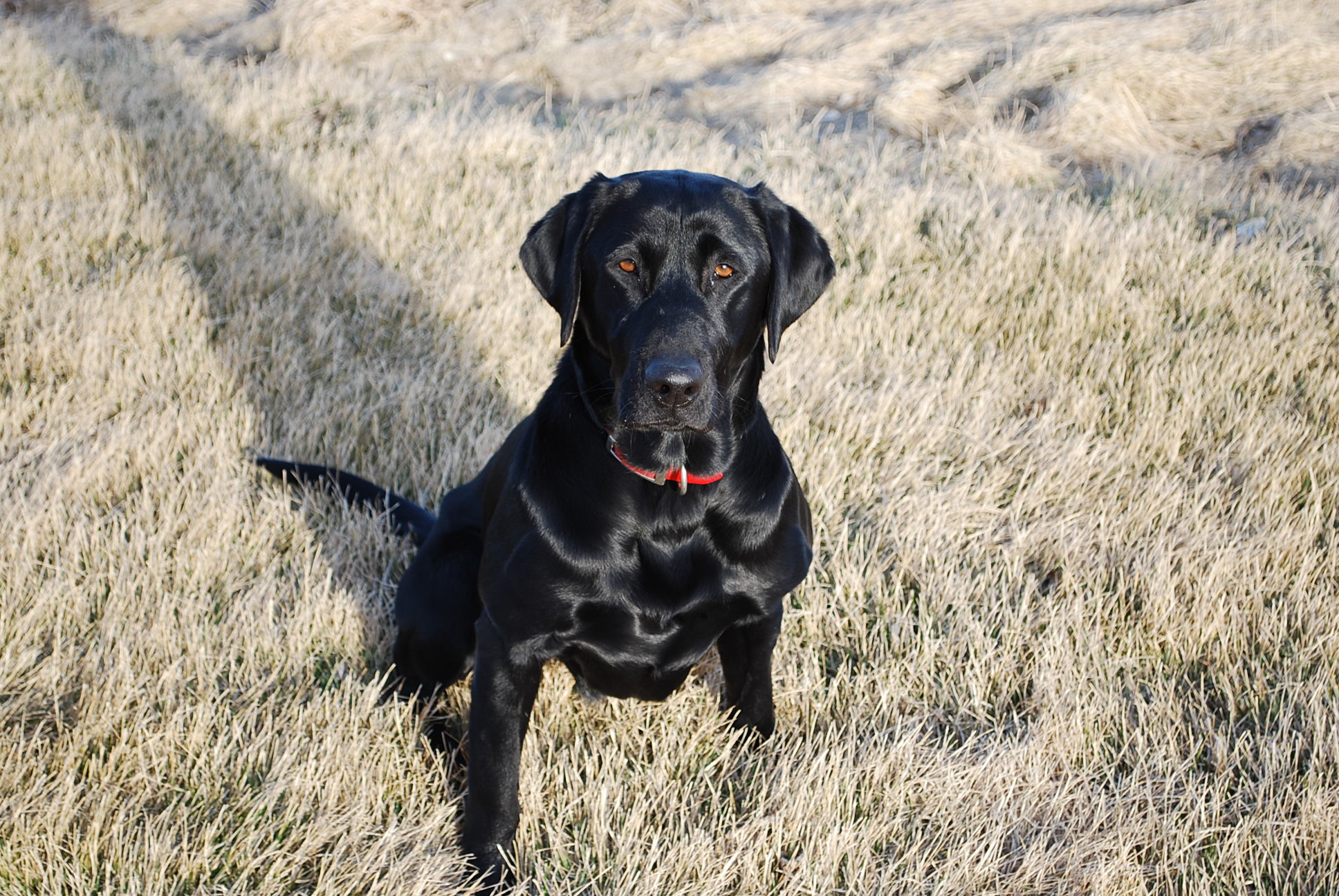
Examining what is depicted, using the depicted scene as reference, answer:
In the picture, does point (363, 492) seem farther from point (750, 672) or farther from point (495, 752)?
point (750, 672)

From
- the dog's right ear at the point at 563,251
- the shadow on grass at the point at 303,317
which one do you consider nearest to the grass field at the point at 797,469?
the shadow on grass at the point at 303,317

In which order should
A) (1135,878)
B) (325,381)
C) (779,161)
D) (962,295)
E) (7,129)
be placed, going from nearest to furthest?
(1135,878)
(325,381)
(962,295)
(7,129)
(779,161)

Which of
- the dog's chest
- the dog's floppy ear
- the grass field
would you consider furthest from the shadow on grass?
the dog's floppy ear

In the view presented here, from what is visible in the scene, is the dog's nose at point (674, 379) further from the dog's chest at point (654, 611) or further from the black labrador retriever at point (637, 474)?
the dog's chest at point (654, 611)

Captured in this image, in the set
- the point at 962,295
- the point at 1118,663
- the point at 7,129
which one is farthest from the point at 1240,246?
the point at 7,129

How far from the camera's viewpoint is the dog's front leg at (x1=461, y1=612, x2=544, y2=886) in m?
2.28

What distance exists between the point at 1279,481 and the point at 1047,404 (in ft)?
3.06

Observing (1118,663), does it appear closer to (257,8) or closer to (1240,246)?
(1240,246)

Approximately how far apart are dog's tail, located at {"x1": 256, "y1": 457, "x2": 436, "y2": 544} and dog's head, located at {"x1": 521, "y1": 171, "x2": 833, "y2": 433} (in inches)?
47.2

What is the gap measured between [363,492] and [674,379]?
1.73m

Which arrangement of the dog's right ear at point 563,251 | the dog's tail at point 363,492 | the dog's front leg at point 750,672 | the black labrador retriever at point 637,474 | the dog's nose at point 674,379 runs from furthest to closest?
the dog's tail at point 363,492 < the dog's front leg at point 750,672 < the dog's right ear at point 563,251 < the black labrador retriever at point 637,474 < the dog's nose at point 674,379

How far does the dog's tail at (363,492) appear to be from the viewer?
3322 millimetres

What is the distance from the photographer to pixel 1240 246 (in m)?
5.37

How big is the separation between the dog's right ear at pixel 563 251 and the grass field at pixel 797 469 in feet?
3.71
